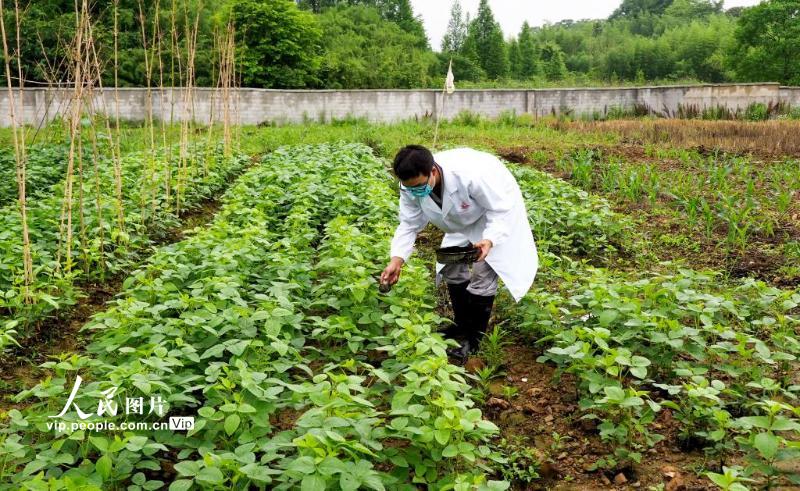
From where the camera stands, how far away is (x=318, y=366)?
11.5 ft

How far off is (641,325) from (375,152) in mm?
8712

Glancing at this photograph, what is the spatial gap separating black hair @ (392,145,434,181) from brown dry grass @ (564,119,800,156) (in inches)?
313

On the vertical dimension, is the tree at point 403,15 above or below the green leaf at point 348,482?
above

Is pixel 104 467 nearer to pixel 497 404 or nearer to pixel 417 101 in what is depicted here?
pixel 497 404

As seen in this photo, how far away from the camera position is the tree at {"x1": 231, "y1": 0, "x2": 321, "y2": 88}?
26.1 metres

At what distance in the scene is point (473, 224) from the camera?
3.84 m

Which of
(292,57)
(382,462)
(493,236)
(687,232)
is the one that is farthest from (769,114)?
(292,57)

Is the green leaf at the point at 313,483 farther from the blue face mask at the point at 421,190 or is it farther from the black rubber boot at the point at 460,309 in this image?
the black rubber boot at the point at 460,309

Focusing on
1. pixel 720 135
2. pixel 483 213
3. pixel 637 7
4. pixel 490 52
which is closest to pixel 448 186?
pixel 483 213

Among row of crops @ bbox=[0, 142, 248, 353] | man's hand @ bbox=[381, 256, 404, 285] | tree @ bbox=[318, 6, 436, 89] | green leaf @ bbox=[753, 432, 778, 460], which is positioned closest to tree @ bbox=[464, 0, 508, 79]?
tree @ bbox=[318, 6, 436, 89]

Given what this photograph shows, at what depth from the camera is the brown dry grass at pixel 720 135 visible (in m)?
9.91

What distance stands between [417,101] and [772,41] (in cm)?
1830

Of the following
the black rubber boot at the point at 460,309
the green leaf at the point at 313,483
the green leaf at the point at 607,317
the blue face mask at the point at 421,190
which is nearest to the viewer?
the green leaf at the point at 313,483

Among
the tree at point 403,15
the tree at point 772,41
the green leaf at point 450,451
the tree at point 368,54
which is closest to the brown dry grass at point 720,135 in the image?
the green leaf at point 450,451
